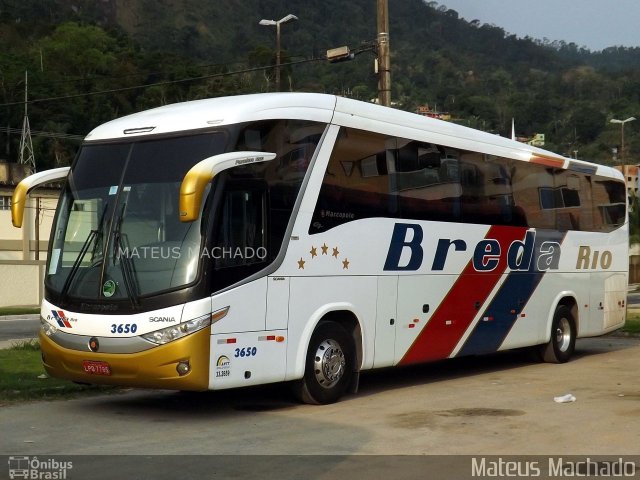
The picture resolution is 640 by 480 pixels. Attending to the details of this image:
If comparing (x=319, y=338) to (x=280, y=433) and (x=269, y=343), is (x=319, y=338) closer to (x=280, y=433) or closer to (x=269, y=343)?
(x=269, y=343)

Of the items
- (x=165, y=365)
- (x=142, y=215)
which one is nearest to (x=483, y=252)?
(x=142, y=215)

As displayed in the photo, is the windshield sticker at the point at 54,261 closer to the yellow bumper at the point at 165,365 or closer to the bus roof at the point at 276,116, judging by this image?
the yellow bumper at the point at 165,365

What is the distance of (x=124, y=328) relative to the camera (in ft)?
35.7

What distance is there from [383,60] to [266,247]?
42.8 feet

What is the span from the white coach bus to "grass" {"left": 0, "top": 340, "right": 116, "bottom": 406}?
54.9 inches

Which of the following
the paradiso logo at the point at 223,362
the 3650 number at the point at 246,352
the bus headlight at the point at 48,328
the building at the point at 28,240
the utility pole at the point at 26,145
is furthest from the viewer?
the utility pole at the point at 26,145

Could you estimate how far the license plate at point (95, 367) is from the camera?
36.0 feet

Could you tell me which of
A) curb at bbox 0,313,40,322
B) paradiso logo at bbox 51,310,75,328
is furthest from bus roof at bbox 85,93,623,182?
curb at bbox 0,313,40,322

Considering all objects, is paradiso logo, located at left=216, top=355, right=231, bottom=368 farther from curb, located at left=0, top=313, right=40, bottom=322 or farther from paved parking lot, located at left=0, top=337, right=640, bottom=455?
curb, located at left=0, top=313, right=40, bottom=322

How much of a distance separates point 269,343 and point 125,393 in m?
3.08

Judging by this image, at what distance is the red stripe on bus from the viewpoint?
14188mm

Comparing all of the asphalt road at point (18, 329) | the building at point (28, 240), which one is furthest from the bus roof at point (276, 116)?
the building at point (28, 240)

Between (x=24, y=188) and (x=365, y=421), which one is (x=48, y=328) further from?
(x=365, y=421)

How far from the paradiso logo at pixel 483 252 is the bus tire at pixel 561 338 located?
36.4 inches
